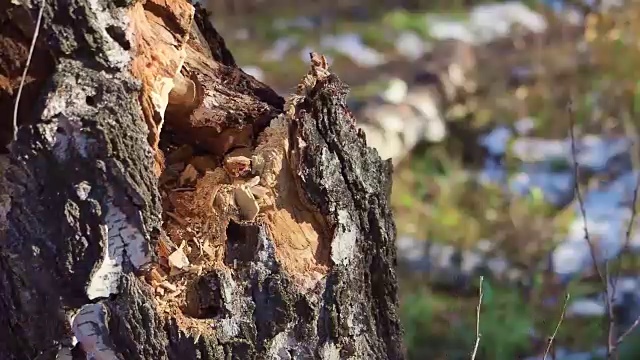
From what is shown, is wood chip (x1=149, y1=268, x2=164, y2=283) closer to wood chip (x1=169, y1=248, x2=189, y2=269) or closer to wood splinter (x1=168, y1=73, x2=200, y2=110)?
wood chip (x1=169, y1=248, x2=189, y2=269)

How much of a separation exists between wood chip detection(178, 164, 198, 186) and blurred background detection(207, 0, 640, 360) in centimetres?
114

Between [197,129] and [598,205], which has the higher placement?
[598,205]

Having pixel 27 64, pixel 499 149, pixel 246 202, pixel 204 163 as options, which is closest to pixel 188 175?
pixel 204 163

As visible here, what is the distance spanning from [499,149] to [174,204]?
3.19 meters

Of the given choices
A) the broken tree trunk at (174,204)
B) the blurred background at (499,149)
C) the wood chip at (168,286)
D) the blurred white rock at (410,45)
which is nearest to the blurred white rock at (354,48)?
the blurred background at (499,149)

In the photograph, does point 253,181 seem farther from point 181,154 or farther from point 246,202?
point 181,154

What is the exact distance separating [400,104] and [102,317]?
3.42 meters

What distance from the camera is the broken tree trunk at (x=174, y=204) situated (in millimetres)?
1057

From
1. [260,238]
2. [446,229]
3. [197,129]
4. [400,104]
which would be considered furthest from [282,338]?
[400,104]

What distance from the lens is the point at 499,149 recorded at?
4223mm

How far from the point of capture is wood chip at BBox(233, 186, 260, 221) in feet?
4.02

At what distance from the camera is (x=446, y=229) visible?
11.3 feet

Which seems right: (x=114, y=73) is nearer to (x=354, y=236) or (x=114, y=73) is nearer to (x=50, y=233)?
(x=50, y=233)

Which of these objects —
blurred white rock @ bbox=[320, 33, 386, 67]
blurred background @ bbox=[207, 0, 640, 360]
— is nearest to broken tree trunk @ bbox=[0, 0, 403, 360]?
blurred background @ bbox=[207, 0, 640, 360]
